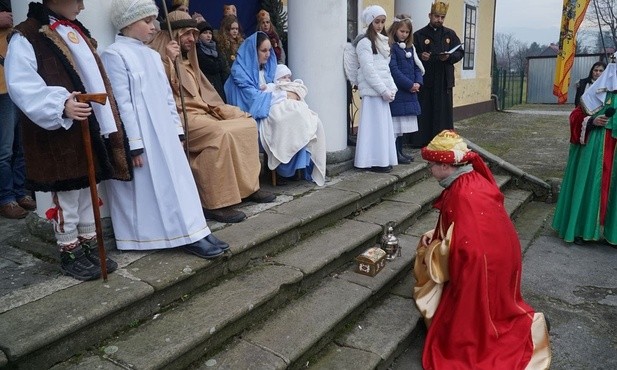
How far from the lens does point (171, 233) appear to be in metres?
3.19

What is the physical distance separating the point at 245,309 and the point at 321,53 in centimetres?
328

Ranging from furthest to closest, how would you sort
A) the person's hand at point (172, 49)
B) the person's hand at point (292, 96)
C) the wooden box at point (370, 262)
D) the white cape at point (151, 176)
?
the person's hand at point (292, 96), the wooden box at point (370, 262), the person's hand at point (172, 49), the white cape at point (151, 176)

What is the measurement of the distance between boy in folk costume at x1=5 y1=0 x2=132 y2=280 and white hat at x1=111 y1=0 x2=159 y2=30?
10.0 inches

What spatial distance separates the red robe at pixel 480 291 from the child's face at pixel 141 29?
2.19m

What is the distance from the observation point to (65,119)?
2570mm

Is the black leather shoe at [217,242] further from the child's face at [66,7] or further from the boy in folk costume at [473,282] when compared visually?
the child's face at [66,7]

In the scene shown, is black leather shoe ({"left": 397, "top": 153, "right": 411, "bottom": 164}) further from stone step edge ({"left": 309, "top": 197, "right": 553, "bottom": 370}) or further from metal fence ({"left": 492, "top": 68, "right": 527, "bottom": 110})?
metal fence ({"left": 492, "top": 68, "right": 527, "bottom": 110})

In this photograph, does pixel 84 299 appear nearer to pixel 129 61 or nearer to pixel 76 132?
pixel 76 132

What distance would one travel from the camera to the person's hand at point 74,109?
2529 mm

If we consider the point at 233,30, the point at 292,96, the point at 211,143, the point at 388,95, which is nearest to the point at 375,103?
the point at 388,95

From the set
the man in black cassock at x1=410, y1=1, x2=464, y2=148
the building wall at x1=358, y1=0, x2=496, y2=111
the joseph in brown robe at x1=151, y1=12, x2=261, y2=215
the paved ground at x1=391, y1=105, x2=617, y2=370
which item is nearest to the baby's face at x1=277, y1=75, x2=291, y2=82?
the joseph in brown robe at x1=151, y1=12, x2=261, y2=215

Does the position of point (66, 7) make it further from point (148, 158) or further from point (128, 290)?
point (128, 290)

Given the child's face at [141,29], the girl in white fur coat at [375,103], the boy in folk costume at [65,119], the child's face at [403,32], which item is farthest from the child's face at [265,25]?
the boy in folk costume at [65,119]

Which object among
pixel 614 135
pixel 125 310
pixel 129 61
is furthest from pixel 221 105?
pixel 614 135
